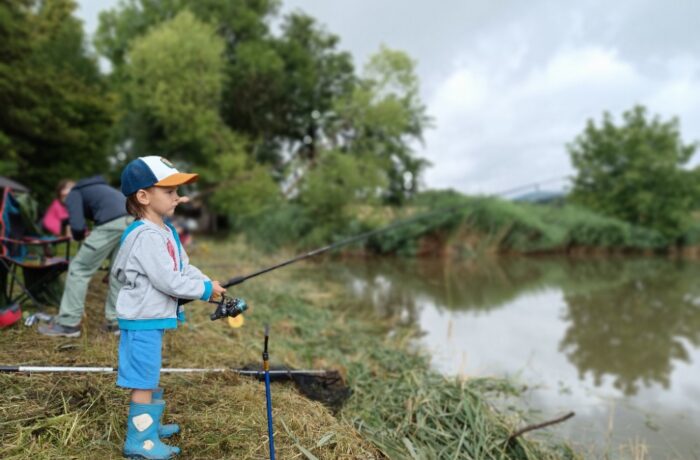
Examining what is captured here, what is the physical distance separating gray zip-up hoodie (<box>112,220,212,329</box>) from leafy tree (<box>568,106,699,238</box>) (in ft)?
84.7

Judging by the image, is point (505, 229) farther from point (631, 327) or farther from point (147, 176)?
point (147, 176)

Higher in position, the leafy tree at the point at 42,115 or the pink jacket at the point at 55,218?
the leafy tree at the point at 42,115

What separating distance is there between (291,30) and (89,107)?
15.9 meters

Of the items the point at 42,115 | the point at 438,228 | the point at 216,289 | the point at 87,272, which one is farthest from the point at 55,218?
the point at 438,228

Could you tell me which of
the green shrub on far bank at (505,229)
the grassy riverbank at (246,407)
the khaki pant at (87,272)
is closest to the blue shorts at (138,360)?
the grassy riverbank at (246,407)

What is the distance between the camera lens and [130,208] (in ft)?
7.32

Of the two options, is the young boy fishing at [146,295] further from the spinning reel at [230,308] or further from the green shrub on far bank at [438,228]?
the green shrub on far bank at [438,228]

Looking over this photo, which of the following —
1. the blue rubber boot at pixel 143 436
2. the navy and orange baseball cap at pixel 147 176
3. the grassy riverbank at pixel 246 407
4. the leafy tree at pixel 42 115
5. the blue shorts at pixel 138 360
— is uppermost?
the leafy tree at pixel 42 115

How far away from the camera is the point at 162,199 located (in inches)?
86.0

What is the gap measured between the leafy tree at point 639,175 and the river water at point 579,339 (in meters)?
11.4

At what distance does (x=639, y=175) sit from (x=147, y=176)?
26995 mm

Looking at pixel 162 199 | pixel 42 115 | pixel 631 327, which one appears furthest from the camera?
pixel 42 115

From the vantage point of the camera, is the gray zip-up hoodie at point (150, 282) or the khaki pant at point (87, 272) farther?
the khaki pant at point (87, 272)

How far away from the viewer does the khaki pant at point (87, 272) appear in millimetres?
3350
